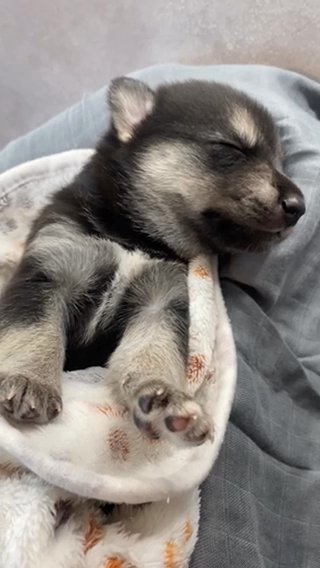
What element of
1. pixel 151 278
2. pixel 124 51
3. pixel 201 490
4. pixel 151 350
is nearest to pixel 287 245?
pixel 151 278

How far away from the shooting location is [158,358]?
4.81 ft

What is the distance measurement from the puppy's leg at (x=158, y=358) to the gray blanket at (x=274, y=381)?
7.6 inches

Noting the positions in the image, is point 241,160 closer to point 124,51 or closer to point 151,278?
point 151,278

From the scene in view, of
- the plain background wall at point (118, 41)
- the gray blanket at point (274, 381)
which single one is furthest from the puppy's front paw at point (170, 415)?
the plain background wall at point (118, 41)

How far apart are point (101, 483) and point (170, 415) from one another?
18 cm

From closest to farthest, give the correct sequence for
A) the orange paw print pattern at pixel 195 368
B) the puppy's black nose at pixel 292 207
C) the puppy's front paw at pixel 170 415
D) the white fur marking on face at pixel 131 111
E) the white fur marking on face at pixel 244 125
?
the puppy's front paw at pixel 170 415 → the orange paw print pattern at pixel 195 368 → the puppy's black nose at pixel 292 207 → the white fur marking on face at pixel 244 125 → the white fur marking on face at pixel 131 111

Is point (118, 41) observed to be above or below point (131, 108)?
below

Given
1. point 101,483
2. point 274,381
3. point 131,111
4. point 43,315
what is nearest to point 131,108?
point 131,111

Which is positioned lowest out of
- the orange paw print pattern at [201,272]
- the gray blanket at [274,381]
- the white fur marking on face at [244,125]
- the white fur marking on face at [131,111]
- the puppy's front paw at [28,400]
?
the gray blanket at [274,381]

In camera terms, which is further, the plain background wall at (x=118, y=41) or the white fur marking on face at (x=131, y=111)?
the plain background wall at (x=118, y=41)

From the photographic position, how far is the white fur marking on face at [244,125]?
175cm

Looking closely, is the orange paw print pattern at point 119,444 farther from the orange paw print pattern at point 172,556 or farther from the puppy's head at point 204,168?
the puppy's head at point 204,168

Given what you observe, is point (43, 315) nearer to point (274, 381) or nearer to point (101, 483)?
point (101, 483)

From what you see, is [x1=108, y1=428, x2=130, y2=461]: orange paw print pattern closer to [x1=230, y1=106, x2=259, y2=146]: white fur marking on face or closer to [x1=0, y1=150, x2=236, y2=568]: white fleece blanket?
[x1=0, y1=150, x2=236, y2=568]: white fleece blanket
